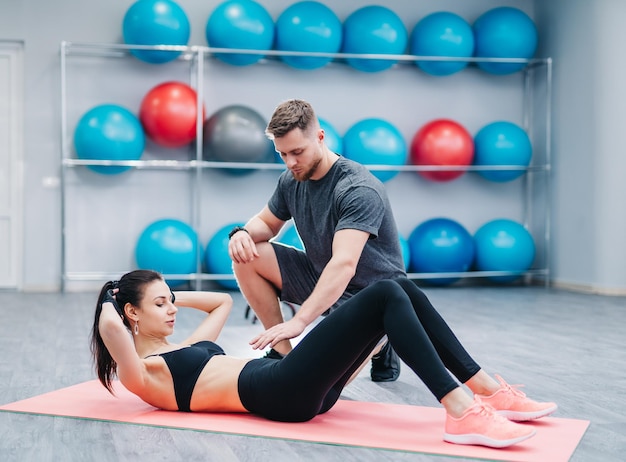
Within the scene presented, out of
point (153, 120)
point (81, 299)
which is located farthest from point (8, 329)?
point (153, 120)

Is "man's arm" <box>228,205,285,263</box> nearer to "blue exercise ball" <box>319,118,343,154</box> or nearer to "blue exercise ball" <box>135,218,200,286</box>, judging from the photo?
"blue exercise ball" <box>135,218,200,286</box>

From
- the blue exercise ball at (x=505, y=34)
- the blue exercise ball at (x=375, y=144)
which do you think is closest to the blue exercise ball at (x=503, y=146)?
the blue exercise ball at (x=505, y=34)

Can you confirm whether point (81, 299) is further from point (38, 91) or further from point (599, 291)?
point (599, 291)

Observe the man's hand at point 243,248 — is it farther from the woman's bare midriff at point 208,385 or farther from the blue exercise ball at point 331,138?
the blue exercise ball at point 331,138

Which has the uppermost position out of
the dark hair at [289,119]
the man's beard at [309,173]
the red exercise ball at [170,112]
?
the red exercise ball at [170,112]

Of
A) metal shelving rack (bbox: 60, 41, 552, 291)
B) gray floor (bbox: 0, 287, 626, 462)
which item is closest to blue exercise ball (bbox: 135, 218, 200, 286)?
metal shelving rack (bbox: 60, 41, 552, 291)

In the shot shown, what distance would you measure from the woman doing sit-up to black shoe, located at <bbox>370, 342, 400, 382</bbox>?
0.70 meters

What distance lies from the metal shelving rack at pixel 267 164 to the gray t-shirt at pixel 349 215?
3283mm

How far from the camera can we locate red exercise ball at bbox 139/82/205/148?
612cm

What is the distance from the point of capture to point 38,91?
647 cm

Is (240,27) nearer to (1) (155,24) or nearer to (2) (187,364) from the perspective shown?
(1) (155,24)

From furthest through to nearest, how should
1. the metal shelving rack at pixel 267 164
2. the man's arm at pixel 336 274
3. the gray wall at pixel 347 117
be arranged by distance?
the gray wall at pixel 347 117, the metal shelving rack at pixel 267 164, the man's arm at pixel 336 274

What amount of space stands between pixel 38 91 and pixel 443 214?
11.7 feet

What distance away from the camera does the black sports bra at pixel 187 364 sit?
7.48 feet
